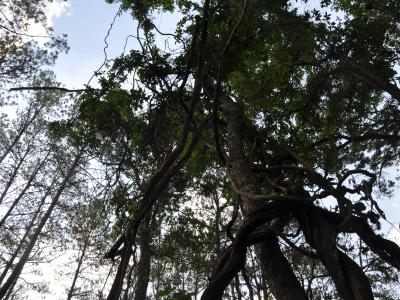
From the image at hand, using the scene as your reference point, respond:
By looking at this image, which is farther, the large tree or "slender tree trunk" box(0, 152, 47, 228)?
"slender tree trunk" box(0, 152, 47, 228)

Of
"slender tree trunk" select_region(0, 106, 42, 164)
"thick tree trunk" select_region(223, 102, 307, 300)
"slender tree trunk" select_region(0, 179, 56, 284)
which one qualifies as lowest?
"thick tree trunk" select_region(223, 102, 307, 300)

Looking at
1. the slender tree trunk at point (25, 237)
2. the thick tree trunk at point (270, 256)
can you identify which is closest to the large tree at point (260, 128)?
the thick tree trunk at point (270, 256)

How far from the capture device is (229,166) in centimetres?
314

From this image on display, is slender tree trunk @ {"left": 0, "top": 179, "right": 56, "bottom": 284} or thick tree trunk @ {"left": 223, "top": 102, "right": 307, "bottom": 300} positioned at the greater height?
slender tree trunk @ {"left": 0, "top": 179, "right": 56, "bottom": 284}

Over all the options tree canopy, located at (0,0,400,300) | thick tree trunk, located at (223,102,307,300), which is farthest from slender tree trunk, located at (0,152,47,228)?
thick tree trunk, located at (223,102,307,300)

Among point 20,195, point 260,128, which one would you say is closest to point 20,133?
point 20,195

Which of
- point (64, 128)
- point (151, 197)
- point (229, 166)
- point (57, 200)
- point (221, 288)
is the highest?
point (57, 200)

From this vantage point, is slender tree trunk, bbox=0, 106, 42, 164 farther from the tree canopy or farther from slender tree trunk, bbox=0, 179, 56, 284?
the tree canopy

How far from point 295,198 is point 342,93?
5.23 meters

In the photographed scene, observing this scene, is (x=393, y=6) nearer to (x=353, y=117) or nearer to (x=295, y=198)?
(x=353, y=117)

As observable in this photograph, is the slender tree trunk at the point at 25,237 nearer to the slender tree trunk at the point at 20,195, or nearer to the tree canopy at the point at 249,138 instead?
the slender tree trunk at the point at 20,195

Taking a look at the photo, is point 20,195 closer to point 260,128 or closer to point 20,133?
point 20,133

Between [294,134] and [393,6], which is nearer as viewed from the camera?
[294,134]

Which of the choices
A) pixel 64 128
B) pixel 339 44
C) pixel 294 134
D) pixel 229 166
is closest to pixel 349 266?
pixel 229 166
